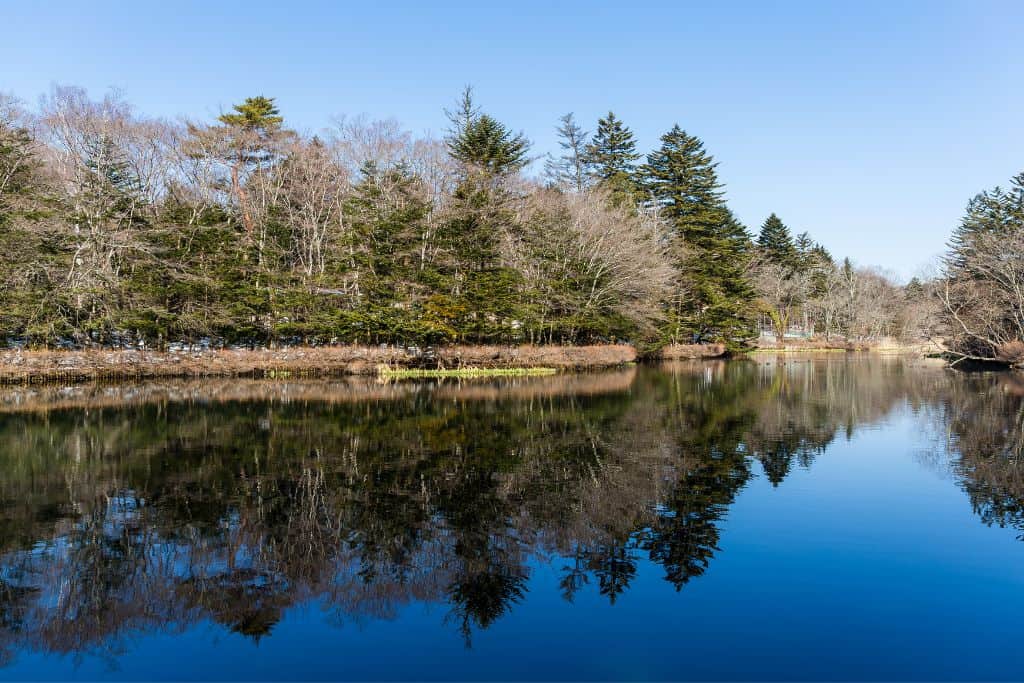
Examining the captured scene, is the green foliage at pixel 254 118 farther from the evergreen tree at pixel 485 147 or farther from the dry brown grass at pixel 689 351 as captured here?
the dry brown grass at pixel 689 351

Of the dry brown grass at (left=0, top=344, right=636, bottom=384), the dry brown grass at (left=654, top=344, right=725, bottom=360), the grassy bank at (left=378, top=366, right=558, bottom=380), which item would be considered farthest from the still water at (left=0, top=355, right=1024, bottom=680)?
the dry brown grass at (left=654, top=344, right=725, bottom=360)

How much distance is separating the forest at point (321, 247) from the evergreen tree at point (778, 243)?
2593cm

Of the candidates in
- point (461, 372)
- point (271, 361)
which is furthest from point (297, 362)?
point (461, 372)

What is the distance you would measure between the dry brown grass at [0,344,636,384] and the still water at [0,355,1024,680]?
42.1 feet

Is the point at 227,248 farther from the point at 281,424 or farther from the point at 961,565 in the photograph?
the point at 961,565

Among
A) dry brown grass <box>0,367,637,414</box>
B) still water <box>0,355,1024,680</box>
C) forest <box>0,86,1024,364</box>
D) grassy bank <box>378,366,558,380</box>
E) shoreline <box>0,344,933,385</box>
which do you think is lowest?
still water <box>0,355,1024,680</box>

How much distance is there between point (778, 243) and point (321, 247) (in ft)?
171

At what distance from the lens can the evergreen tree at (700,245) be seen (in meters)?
49.6

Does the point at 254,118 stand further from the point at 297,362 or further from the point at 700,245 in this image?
the point at 700,245

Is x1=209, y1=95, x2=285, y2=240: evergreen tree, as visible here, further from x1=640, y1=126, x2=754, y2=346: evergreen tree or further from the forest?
x1=640, y1=126, x2=754, y2=346: evergreen tree

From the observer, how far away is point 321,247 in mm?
38719

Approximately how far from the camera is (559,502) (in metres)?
9.42

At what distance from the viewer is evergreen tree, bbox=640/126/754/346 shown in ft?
163

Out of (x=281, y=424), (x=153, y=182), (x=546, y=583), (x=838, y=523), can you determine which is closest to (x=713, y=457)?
(x=838, y=523)
